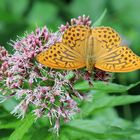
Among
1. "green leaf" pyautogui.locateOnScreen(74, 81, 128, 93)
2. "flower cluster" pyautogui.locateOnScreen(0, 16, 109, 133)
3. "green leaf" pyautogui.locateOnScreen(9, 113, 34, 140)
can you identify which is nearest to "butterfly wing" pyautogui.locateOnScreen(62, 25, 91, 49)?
"flower cluster" pyautogui.locateOnScreen(0, 16, 109, 133)

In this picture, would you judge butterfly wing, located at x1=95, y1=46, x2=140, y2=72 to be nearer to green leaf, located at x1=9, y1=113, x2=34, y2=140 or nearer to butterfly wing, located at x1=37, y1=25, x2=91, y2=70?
butterfly wing, located at x1=37, y1=25, x2=91, y2=70

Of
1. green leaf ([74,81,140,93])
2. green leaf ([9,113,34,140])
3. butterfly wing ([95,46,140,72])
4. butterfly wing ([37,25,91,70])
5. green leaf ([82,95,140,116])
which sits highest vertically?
butterfly wing ([37,25,91,70])

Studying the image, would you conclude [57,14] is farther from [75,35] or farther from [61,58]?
[61,58]

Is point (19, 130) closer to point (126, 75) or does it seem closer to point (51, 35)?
→ point (51, 35)

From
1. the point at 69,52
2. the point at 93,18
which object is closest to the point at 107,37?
the point at 69,52

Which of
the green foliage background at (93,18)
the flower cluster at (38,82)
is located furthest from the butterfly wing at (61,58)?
the green foliage background at (93,18)

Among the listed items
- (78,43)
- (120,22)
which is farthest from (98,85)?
(120,22)
